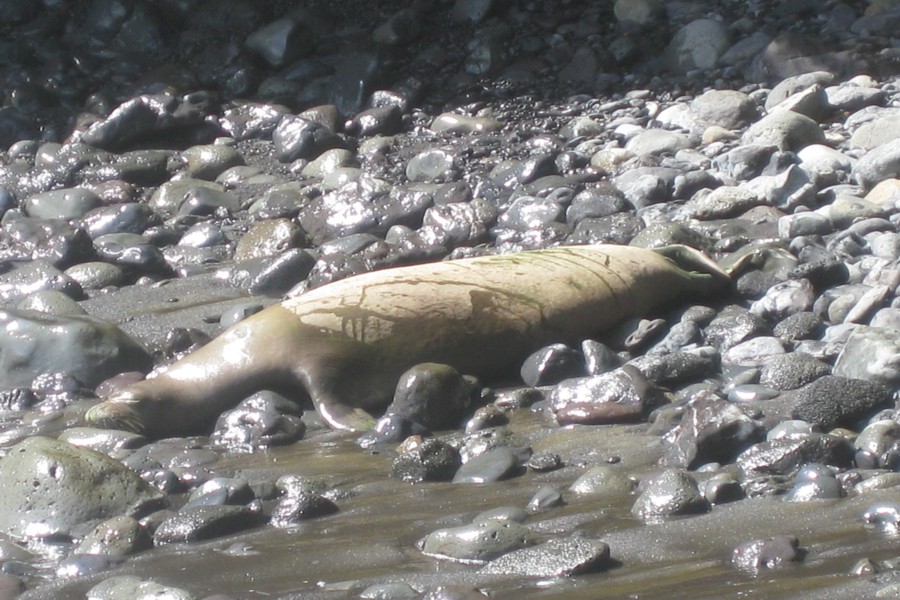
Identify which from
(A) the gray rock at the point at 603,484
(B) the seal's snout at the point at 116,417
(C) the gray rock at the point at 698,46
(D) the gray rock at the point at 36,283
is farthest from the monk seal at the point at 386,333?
(C) the gray rock at the point at 698,46

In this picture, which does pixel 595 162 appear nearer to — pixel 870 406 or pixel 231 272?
pixel 231 272

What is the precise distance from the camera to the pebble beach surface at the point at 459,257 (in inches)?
138

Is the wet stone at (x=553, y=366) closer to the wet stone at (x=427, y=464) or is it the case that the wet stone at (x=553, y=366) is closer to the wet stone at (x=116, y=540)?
the wet stone at (x=427, y=464)

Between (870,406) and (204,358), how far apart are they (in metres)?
2.83

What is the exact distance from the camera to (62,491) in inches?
157

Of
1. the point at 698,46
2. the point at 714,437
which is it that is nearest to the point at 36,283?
the point at 714,437

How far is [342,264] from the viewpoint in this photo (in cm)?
727

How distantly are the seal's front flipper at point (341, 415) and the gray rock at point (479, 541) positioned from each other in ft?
5.74

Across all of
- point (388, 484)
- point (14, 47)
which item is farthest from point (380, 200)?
point (14, 47)

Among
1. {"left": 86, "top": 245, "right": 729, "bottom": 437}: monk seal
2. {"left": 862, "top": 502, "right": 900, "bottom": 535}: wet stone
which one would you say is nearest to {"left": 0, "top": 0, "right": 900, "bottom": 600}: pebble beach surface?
{"left": 862, "top": 502, "right": 900, "bottom": 535}: wet stone

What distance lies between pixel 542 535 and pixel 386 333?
2.24m

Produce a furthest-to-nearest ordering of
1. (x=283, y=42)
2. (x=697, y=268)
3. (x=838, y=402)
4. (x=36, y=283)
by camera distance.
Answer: (x=283, y=42) → (x=36, y=283) → (x=697, y=268) → (x=838, y=402)

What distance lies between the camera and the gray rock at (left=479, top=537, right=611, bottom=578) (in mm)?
3176

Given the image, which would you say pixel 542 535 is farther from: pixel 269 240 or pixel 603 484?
pixel 269 240
